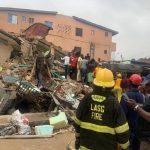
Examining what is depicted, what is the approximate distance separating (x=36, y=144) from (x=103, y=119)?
4.68m

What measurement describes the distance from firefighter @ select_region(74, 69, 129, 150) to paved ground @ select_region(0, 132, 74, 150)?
4.17 metres

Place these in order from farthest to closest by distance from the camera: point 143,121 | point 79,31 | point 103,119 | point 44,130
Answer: point 79,31
point 44,130
point 143,121
point 103,119

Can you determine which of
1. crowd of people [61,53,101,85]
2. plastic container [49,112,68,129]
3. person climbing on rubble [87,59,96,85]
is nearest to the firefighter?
plastic container [49,112,68,129]

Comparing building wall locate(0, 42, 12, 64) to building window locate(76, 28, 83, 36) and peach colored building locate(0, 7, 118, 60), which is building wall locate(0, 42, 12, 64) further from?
building window locate(76, 28, 83, 36)

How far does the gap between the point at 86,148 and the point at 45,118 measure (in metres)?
6.51

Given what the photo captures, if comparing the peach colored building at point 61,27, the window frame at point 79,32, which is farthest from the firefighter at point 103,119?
the window frame at point 79,32

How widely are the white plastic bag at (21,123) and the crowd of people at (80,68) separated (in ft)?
32.3

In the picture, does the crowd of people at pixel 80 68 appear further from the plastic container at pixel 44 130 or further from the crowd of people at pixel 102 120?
the crowd of people at pixel 102 120

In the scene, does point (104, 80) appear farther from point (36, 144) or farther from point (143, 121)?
point (36, 144)

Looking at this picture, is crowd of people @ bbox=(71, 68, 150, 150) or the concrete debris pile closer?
crowd of people @ bbox=(71, 68, 150, 150)

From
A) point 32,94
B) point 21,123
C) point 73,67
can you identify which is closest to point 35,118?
point 21,123

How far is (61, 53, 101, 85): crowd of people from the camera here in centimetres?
2038

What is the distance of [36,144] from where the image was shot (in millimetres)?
8812

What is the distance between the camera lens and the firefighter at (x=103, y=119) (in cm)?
436
